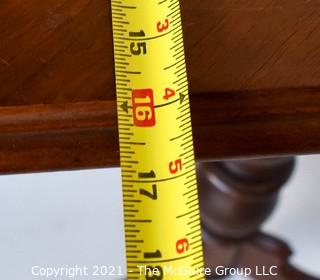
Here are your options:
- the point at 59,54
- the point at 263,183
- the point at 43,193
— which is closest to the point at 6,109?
the point at 59,54

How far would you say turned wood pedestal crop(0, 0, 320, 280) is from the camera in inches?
17.3

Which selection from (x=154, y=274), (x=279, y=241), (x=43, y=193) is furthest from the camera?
(x=279, y=241)

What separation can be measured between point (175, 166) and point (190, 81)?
0.06 metres

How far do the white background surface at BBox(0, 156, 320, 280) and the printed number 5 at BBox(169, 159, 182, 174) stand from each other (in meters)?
0.45

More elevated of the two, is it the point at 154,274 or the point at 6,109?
the point at 6,109

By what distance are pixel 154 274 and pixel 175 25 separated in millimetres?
185

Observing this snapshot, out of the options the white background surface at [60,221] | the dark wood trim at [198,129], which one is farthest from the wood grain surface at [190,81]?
the white background surface at [60,221]

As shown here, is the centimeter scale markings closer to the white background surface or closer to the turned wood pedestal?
the turned wood pedestal

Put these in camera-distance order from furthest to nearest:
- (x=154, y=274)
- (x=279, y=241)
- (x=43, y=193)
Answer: (x=279, y=241)
(x=43, y=193)
(x=154, y=274)

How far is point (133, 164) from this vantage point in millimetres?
439

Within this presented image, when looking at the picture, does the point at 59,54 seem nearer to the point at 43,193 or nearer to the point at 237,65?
the point at 237,65

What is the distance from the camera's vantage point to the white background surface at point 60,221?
860 mm

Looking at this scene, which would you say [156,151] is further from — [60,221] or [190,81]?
[60,221]

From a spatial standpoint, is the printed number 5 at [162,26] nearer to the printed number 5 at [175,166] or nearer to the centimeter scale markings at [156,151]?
the centimeter scale markings at [156,151]
